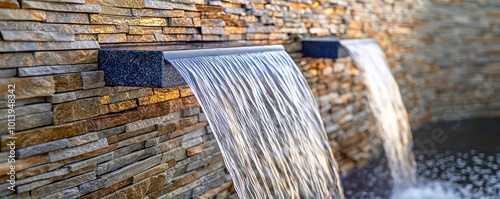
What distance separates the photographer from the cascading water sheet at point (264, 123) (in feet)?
8.49

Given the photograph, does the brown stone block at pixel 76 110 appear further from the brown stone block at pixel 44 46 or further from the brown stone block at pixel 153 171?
the brown stone block at pixel 153 171

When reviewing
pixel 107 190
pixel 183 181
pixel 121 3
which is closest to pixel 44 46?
pixel 121 3

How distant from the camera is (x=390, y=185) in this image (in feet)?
14.6

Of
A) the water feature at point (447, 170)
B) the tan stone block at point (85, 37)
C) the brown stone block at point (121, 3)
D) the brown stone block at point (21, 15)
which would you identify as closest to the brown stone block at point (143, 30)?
the brown stone block at point (121, 3)

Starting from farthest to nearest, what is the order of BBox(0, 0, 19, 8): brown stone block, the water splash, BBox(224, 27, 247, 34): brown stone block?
the water splash → BBox(224, 27, 247, 34): brown stone block → BBox(0, 0, 19, 8): brown stone block

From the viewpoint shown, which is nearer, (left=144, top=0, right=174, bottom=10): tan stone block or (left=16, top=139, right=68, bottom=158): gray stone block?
(left=16, top=139, right=68, bottom=158): gray stone block

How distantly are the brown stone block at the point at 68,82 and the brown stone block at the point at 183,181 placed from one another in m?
0.86

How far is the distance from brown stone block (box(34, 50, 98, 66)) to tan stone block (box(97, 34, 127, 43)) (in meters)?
0.08

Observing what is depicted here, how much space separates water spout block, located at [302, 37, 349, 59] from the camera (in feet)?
12.8

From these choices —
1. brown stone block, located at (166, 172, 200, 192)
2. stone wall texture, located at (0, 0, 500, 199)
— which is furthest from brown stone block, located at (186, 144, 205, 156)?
brown stone block, located at (166, 172, 200, 192)

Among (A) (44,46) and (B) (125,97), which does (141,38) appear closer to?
(B) (125,97)

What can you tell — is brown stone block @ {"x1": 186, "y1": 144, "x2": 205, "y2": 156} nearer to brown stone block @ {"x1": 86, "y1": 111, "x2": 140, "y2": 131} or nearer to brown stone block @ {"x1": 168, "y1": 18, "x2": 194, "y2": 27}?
brown stone block @ {"x1": 86, "y1": 111, "x2": 140, "y2": 131}

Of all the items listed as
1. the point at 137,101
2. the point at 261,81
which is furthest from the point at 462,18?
the point at 137,101

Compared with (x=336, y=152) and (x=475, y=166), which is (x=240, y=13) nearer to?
(x=336, y=152)
